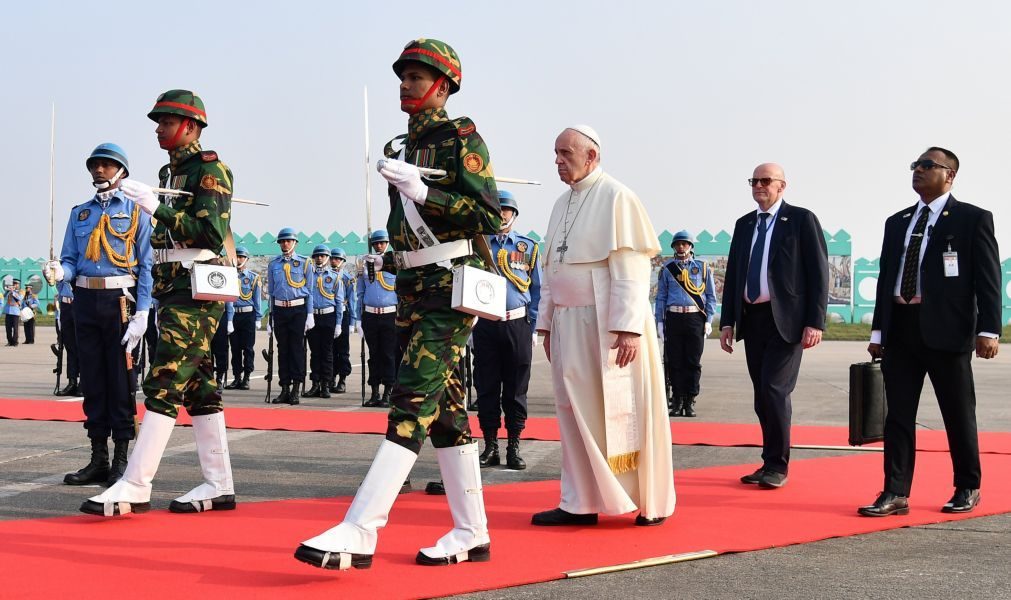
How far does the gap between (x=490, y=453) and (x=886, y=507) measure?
2.92 meters

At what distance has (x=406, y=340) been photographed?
15.7 ft

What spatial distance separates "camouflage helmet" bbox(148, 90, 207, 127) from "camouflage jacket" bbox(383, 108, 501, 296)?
1.76 m

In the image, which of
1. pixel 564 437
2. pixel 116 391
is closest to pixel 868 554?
pixel 564 437

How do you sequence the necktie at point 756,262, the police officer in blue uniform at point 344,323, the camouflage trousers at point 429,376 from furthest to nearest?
1. the police officer in blue uniform at point 344,323
2. the necktie at point 756,262
3. the camouflage trousers at point 429,376

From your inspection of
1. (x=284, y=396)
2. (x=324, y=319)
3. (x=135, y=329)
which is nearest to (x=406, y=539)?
(x=135, y=329)

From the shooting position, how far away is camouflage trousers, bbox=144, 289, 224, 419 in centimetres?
578

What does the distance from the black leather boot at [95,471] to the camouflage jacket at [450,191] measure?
312 cm

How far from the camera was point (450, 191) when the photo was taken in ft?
15.6

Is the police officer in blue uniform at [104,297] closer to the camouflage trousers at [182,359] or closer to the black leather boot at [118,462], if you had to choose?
the black leather boot at [118,462]

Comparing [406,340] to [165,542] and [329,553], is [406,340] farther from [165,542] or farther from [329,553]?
[165,542]

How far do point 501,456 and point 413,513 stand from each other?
226 centimetres

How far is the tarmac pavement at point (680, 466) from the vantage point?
4.36 m

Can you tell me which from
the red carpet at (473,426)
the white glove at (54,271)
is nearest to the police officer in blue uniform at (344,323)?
the red carpet at (473,426)

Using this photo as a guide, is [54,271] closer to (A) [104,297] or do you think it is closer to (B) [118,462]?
(A) [104,297]
